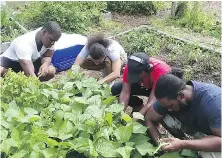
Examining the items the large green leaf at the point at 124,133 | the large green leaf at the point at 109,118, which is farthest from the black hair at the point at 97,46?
the large green leaf at the point at 124,133

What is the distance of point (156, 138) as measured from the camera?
3309mm

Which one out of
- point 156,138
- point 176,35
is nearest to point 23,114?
point 156,138

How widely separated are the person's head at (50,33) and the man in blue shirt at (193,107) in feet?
5.68

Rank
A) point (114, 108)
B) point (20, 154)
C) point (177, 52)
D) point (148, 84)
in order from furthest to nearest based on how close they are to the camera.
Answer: point (177, 52) < point (148, 84) < point (114, 108) < point (20, 154)

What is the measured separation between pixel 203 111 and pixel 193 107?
0.38ft

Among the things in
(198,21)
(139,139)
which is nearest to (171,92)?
(139,139)

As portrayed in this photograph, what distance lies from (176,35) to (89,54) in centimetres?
284

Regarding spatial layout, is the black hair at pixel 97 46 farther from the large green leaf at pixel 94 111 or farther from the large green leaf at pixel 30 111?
the large green leaf at pixel 30 111

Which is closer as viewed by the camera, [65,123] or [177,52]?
[65,123]

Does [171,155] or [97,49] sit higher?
[97,49]

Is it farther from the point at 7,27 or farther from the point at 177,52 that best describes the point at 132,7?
the point at 7,27

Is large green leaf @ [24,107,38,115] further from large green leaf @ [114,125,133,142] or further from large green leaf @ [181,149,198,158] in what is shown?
large green leaf @ [181,149,198,158]

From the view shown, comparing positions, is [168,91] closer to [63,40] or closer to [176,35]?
[63,40]

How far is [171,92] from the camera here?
305 cm
